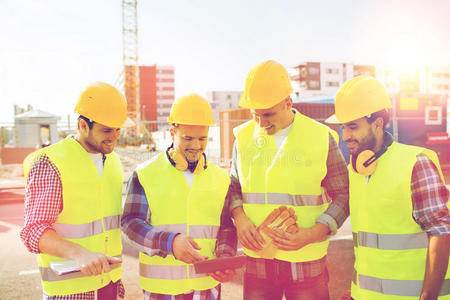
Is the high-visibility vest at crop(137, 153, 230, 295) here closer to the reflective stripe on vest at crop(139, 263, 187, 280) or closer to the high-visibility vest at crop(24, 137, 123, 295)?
the reflective stripe on vest at crop(139, 263, 187, 280)

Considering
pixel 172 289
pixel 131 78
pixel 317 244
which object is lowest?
pixel 172 289

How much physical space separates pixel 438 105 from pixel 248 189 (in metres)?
14.7

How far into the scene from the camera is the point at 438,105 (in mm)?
14203

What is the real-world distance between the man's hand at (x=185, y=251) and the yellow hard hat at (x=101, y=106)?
0.82 meters

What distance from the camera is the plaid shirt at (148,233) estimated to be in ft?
6.64

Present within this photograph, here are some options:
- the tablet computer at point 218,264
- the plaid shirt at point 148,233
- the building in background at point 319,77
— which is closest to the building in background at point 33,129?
the plaid shirt at point 148,233

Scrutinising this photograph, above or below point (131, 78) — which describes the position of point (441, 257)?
below

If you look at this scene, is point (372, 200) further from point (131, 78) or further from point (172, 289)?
point (131, 78)

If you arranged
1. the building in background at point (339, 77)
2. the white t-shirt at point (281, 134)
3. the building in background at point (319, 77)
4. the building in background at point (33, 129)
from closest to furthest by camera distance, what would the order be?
the white t-shirt at point (281, 134) < the building in background at point (33, 129) < the building in background at point (339, 77) < the building in background at point (319, 77)

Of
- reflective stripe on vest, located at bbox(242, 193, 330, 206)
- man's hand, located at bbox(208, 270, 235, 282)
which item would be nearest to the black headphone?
reflective stripe on vest, located at bbox(242, 193, 330, 206)

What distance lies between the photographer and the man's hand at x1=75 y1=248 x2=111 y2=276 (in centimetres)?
175

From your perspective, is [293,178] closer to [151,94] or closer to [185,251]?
[185,251]

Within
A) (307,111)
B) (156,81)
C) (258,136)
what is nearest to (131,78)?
(156,81)

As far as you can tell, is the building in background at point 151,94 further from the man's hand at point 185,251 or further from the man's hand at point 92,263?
the man's hand at point 92,263
